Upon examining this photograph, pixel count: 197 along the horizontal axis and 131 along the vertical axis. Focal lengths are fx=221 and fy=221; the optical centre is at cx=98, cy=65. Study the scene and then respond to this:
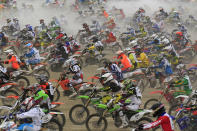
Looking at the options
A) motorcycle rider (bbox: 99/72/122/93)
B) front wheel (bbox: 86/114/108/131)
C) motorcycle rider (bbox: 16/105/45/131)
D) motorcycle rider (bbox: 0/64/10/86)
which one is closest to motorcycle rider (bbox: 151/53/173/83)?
motorcycle rider (bbox: 99/72/122/93)

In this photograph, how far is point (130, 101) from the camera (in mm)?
7598

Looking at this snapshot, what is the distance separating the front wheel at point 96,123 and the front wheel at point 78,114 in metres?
0.55

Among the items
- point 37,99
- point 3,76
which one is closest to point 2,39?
point 3,76

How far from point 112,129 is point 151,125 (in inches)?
103

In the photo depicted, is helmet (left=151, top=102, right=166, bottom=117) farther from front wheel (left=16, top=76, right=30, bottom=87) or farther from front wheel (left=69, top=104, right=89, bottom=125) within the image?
front wheel (left=16, top=76, right=30, bottom=87)

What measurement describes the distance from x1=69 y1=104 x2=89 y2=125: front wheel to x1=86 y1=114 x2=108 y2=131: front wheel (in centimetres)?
55

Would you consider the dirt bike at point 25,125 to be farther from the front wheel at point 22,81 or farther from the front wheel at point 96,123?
the front wheel at point 22,81

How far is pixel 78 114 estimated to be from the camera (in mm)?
8312

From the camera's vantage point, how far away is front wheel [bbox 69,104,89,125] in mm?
8234

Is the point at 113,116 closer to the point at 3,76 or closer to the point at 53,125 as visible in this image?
the point at 53,125

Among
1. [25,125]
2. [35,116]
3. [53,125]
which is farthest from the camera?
[53,125]

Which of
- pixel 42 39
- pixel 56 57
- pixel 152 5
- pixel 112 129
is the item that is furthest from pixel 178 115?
pixel 152 5

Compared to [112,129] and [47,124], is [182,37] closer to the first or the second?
[112,129]

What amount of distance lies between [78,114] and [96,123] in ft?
3.03
